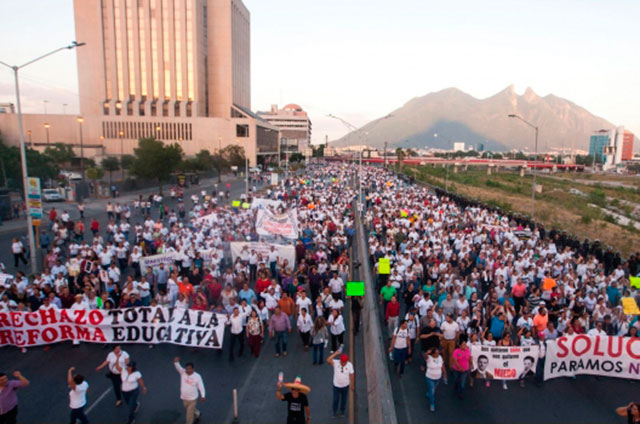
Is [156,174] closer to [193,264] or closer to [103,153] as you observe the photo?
[193,264]

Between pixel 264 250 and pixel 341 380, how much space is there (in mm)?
8801

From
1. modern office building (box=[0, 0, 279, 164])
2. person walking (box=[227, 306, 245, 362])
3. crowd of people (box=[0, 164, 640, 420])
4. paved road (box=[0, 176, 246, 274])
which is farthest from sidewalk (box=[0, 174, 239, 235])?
modern office building (box=[0, 0, 279, 164])

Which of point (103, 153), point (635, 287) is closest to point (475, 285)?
point (635, 287)

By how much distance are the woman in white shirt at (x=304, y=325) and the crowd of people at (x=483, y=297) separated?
202 cm

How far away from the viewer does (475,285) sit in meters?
12.3

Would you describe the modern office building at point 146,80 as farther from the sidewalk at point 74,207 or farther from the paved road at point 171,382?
the paved road at point 171,382

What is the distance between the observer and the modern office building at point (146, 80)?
89125 mm

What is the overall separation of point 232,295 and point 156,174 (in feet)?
128

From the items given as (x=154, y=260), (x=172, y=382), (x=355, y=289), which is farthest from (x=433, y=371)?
(x=154, y=260)

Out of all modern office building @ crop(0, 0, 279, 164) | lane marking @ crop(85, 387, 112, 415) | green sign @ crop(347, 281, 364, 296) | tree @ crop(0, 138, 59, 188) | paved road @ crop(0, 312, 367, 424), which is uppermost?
modern office building @ crop(0, 0, 279, 164)

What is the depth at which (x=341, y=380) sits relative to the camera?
7449 mm

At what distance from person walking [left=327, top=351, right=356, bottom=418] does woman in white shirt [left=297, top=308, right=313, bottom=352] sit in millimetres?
2528

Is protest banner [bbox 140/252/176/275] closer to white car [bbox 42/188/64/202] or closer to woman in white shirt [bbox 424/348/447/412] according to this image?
woman in white shirt [bbox 424/348/447/412]

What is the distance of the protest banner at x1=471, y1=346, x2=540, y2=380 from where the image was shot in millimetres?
8625
